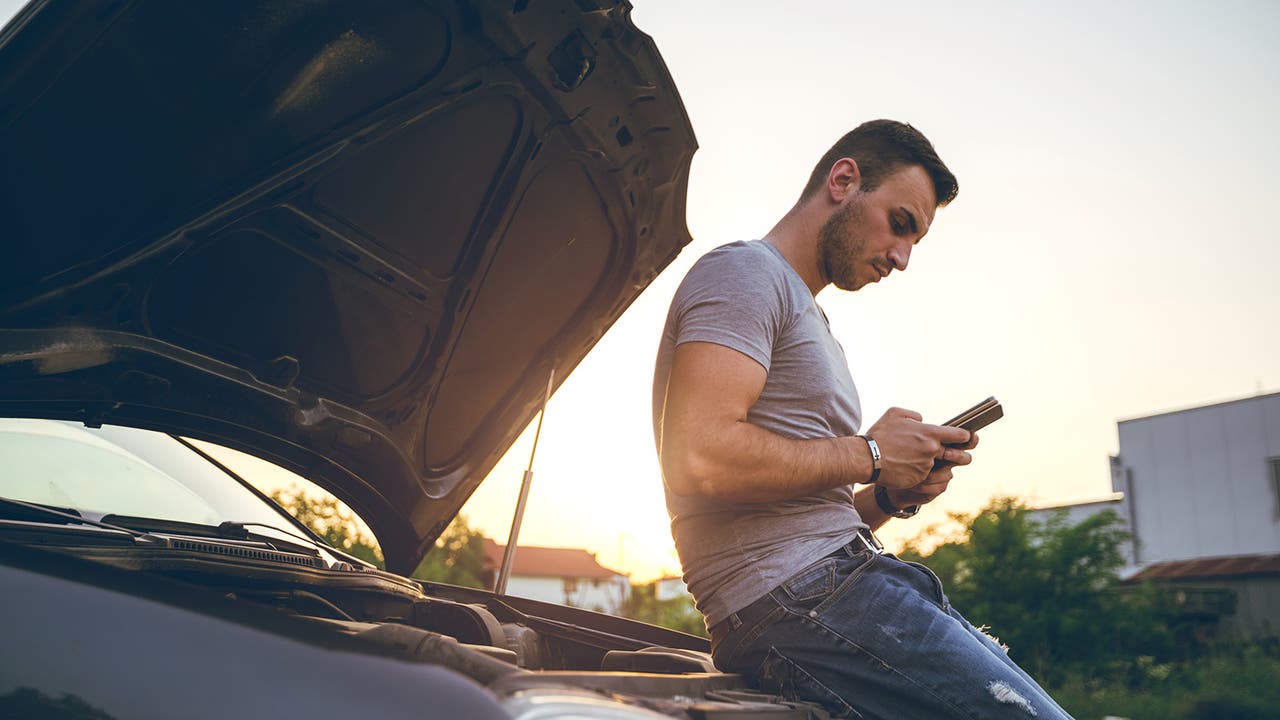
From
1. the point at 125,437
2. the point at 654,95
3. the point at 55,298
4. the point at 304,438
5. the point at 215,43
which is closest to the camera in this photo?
the point at 215,43

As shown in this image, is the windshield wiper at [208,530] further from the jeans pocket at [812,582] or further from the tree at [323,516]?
the jeans pocket at [812,582]

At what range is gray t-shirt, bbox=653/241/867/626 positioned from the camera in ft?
6.47

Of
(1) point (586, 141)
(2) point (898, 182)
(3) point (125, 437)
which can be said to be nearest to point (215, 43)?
(1) point (586, 141)

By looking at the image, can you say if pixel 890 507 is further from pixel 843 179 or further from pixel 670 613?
pixel 670 613

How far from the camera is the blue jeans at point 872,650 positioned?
175 cm

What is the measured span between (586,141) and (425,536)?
5.42ft

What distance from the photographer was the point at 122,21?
1.80 meters

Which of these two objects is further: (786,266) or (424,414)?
(424,414)

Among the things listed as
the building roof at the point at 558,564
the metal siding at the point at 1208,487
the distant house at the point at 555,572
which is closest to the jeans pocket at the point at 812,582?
the metal siding at the point at 1208,487

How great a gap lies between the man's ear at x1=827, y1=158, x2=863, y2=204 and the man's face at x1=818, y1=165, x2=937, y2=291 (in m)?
0.02

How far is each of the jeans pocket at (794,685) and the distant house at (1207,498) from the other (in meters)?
24.1

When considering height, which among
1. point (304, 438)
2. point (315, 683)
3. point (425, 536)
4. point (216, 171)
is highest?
point (216, 171)

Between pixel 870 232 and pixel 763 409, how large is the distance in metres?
0.61

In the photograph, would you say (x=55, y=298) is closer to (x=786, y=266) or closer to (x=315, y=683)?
(x=315, y=683)
